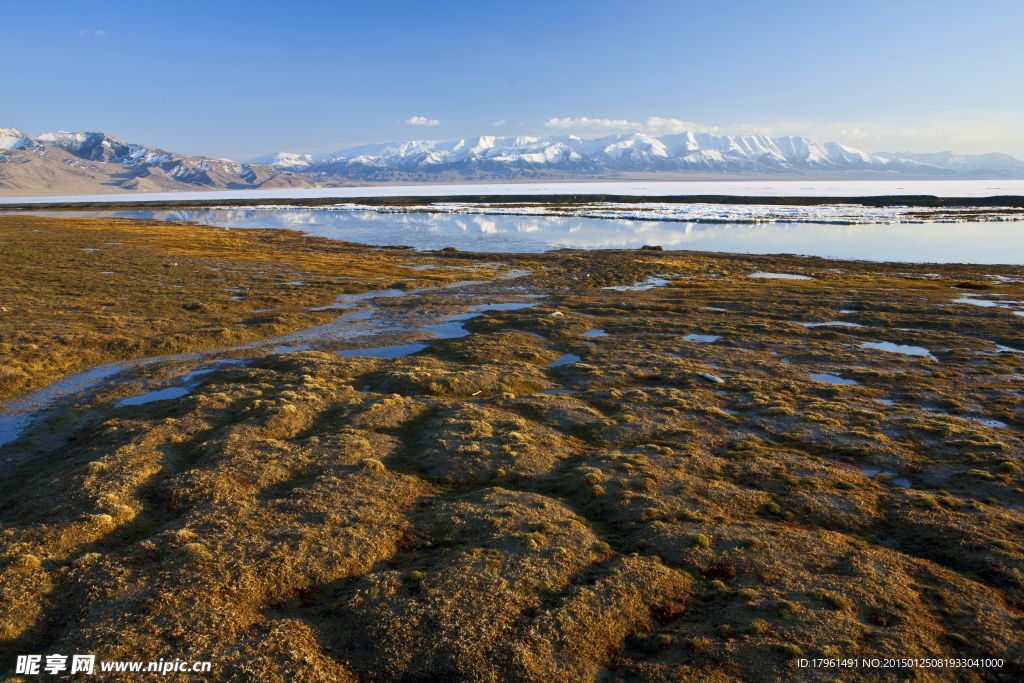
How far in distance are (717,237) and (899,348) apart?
3601 inches

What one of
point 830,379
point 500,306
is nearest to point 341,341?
point 500,306

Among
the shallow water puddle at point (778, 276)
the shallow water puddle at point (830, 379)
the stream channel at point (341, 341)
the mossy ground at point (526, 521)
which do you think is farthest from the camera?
the shallow water puddle at point (778, 276)

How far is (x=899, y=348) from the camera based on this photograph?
124 feet

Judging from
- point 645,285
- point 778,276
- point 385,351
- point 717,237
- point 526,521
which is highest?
point 717,237

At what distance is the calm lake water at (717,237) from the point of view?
3738 inches

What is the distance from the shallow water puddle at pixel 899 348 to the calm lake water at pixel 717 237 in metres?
57.4

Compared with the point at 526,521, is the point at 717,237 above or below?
above

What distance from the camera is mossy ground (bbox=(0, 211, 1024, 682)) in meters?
11.7

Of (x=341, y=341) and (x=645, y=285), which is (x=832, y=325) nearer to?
(x=645, y=285)

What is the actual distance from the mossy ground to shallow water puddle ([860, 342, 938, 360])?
2631 mm

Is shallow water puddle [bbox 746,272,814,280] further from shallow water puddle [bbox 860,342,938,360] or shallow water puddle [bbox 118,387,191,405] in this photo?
shallow water puddle [bbox 118,387,191,405]

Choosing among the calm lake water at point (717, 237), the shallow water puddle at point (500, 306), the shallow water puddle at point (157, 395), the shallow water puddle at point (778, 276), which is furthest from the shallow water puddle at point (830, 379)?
the calm lake water at point (717, 237)

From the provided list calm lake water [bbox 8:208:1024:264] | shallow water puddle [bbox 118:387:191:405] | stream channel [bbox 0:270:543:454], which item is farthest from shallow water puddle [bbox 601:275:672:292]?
shallow water puddle [bbox 118:387:191:405]

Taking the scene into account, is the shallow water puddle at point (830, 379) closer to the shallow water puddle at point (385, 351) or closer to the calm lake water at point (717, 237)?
the shallow water puddle at point (385, 351)
